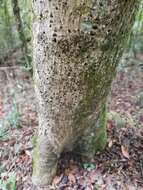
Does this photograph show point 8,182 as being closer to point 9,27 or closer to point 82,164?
point 82,164

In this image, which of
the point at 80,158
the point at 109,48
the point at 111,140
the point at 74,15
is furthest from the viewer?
the point at 111,140

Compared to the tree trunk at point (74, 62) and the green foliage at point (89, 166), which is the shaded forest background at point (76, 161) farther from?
the tree trunk at point (74, 62)

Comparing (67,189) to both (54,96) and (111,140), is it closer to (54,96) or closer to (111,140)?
(111,140)

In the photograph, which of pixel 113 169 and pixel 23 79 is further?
pixel 23 79

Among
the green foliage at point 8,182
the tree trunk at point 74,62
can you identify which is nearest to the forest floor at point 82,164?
the green foliage at point 8,182

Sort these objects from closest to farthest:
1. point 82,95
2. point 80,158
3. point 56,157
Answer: point 82,95 < point 56,157 < point 80,158

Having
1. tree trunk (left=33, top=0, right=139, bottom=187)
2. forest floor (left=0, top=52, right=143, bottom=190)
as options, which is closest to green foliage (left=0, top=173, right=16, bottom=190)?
forest floor (left=0, top=52, right=143, bottom=190)

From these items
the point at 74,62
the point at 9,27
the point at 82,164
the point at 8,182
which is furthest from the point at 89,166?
the point at 9,27

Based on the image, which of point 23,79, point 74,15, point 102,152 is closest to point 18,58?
point 23,79
